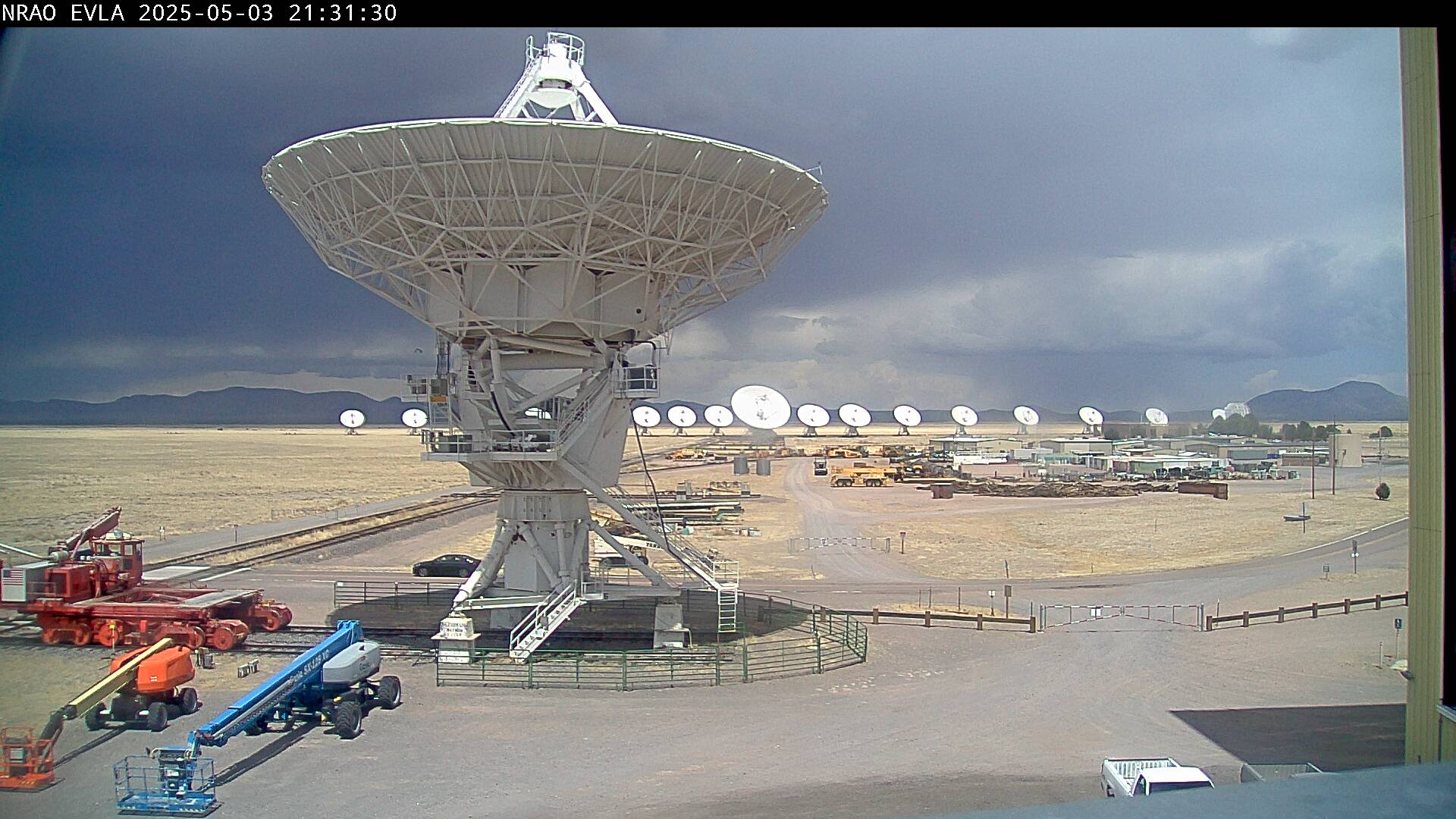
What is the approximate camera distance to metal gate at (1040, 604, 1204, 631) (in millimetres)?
24844

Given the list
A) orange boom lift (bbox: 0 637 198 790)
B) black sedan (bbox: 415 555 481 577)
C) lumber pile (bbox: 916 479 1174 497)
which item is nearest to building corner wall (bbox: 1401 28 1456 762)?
orange boom lift (bbox: 0 637 198 790)

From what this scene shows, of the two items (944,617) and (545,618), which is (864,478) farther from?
(545,618)

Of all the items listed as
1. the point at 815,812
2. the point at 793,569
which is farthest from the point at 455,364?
the point at 793,569

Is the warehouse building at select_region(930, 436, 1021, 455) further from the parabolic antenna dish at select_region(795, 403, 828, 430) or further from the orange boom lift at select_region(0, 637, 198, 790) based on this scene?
the orange boom lift at select_region(0, 637, 198, 790)

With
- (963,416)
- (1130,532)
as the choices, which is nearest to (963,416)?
(963,416)

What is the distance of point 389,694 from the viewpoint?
16797mm

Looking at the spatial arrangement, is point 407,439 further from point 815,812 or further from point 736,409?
point 815,812

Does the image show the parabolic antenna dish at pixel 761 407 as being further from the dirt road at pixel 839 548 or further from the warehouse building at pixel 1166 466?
the warehouse building at pixel 1166 466

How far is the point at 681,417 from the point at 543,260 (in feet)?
288

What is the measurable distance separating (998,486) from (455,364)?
52.1 meters

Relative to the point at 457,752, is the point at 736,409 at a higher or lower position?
higher

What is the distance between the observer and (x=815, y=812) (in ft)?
39.0

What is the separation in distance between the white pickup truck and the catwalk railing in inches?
297

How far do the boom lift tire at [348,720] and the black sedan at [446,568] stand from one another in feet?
56.9
